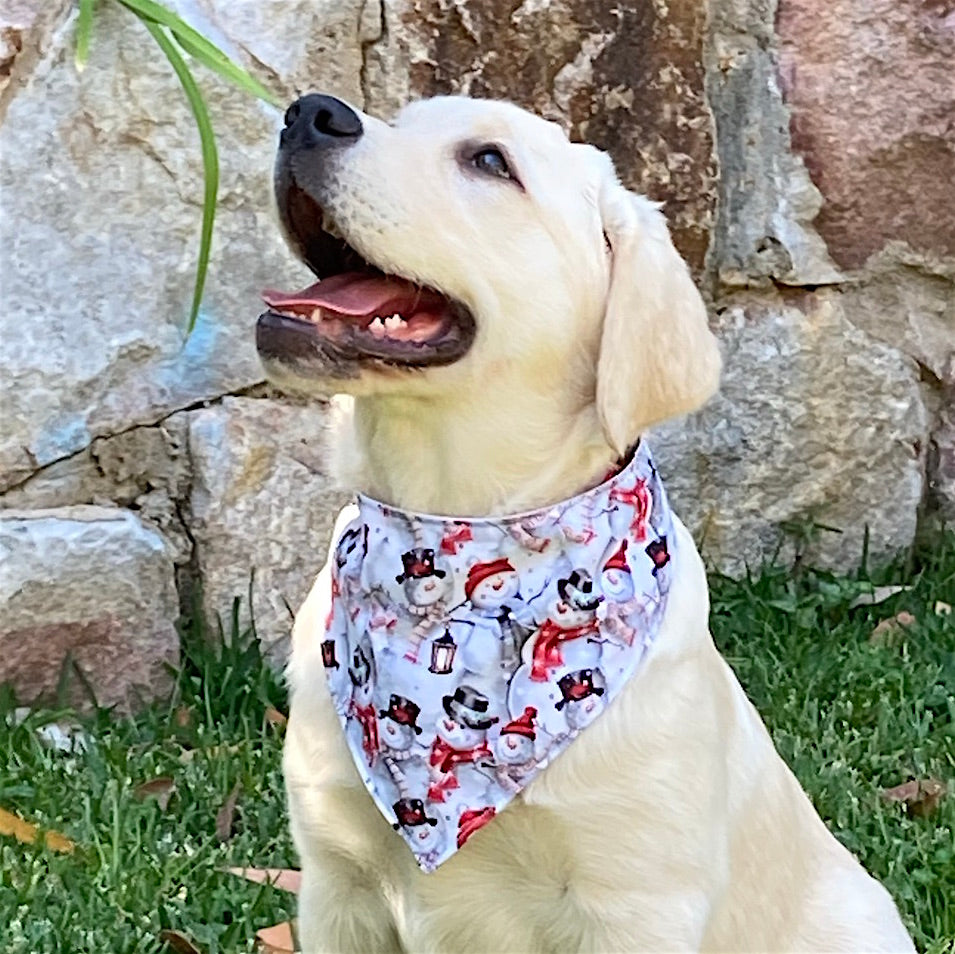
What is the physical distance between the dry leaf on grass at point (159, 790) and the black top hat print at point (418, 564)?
90 centimetres

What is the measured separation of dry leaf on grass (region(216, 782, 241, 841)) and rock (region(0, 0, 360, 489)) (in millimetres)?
709

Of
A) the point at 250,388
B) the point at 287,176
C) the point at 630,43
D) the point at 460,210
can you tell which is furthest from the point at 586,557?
the point at 630,43

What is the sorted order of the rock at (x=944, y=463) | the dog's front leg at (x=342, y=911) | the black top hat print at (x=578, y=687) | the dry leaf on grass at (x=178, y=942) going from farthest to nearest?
the rock at (x=944, y=463), the dry leaf on grass at (x=178, y=942), the dog's front leg at (x=342, y=911), the black top hat print at (x=578, y=687)

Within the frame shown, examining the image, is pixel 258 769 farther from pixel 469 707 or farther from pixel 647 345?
pixel 647 345

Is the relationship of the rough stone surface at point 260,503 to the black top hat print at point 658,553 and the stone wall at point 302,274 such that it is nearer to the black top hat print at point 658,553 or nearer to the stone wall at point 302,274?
the stone wall at point 302,274

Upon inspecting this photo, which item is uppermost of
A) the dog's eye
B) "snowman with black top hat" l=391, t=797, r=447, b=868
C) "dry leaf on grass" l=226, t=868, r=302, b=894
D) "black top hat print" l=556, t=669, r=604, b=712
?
the dog's eye

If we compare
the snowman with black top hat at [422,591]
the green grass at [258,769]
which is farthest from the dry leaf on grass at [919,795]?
the snowman with black top hat at [422,591]

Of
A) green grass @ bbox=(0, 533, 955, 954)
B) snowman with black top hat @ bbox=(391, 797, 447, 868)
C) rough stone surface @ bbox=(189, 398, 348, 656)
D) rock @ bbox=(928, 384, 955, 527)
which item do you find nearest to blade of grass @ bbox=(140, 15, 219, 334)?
rough stone surface @ bbox=(189, 398, 348, 656)

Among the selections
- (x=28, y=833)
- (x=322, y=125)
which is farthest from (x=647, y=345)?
(x=28, y=833)

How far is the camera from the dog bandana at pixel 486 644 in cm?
209

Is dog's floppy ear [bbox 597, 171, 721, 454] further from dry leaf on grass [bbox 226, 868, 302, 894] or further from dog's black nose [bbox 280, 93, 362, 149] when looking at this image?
dry leaf on grass [bbox 226, 868, 302, 894]

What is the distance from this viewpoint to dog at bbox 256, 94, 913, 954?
2.04m

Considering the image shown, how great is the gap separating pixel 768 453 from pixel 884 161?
0.64 metres

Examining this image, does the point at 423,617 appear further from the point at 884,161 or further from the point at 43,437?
the point at 884,161
